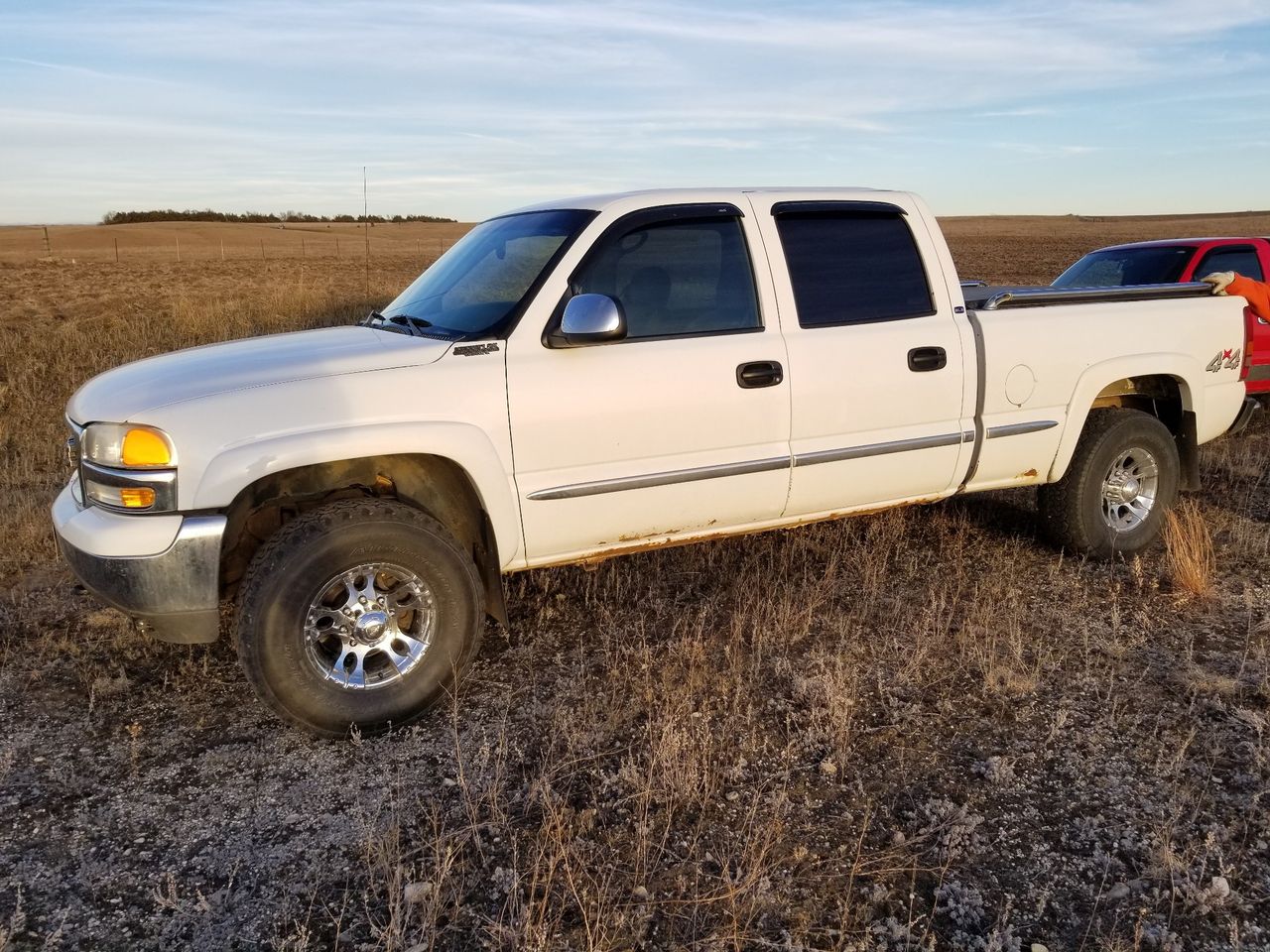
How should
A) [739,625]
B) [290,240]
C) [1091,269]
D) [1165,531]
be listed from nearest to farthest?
[739,625]
[1165,531]
[1091,269]
[290,240]

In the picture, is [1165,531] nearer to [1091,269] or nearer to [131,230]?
[1091,269]

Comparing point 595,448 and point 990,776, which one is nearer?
point 990,776

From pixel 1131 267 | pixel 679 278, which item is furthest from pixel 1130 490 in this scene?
pixel 1131 267

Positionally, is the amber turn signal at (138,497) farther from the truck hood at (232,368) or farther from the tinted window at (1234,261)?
the tinted window at (1234,261)

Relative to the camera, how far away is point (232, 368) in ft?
12.1

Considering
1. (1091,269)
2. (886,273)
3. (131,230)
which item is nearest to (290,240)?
(131,230)

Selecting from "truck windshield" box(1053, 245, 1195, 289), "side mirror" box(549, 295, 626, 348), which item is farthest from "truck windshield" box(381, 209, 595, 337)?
"truck windshield" box(1053, 245, 1195, 289)

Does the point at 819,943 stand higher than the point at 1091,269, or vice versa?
the point at 1091,269

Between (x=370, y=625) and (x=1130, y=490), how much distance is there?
4318mm

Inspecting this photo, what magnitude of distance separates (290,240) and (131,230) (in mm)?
14031

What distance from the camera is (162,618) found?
3.46 m

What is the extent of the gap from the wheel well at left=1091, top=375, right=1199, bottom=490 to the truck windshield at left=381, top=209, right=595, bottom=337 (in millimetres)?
3261

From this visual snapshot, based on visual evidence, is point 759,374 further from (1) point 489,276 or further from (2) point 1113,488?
(2) point 1113,488

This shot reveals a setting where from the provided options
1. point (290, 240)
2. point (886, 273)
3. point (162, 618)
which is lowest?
point (162, 618)
